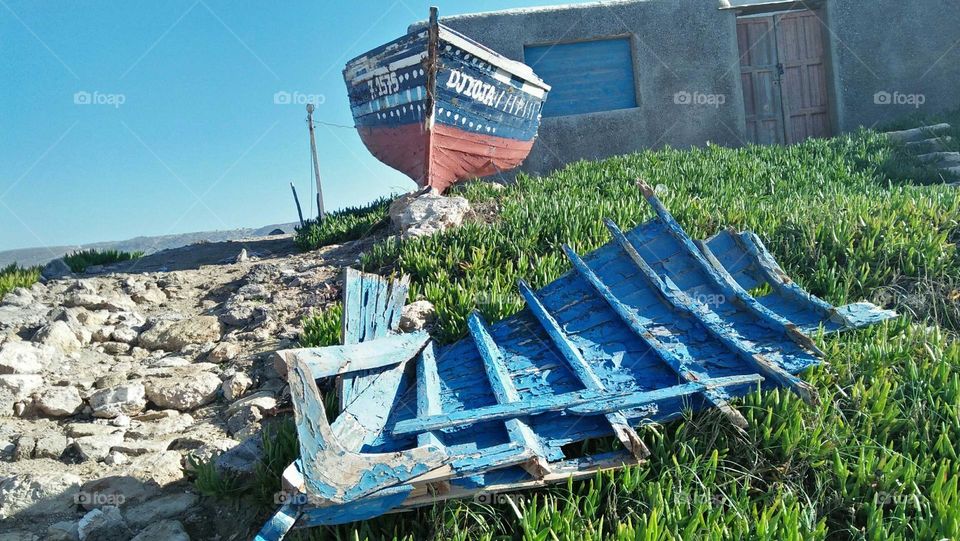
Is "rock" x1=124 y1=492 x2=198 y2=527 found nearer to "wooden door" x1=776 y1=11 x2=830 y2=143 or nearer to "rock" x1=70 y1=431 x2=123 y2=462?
"rock" x1=70 y1=431 x2=123 y2=462

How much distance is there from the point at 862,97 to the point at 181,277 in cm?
1262

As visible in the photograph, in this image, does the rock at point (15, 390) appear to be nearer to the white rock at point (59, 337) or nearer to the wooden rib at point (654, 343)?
the white rock at point (59, 337)

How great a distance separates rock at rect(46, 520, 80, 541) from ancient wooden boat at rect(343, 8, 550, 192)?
6.21 m

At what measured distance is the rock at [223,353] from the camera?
477 cm

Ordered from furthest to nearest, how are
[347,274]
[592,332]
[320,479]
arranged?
[347,274] < [592,332] < [320,479]

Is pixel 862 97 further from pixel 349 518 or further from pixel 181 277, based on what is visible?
pixel 349 518

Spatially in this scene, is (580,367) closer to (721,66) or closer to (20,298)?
(20,298)

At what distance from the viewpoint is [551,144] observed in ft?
39.3

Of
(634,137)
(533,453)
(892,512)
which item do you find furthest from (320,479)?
(634,137)

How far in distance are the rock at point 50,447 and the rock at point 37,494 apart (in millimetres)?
379

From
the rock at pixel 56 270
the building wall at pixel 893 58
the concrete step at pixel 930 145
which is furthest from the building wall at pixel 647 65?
the rock at pixel 56 270

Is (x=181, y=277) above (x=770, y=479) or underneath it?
above

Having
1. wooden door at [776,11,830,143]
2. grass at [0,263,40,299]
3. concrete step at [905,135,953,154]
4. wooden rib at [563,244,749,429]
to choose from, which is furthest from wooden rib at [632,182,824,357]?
wooden door at [776,11,830,143]

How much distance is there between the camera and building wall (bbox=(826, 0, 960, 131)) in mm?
12406
